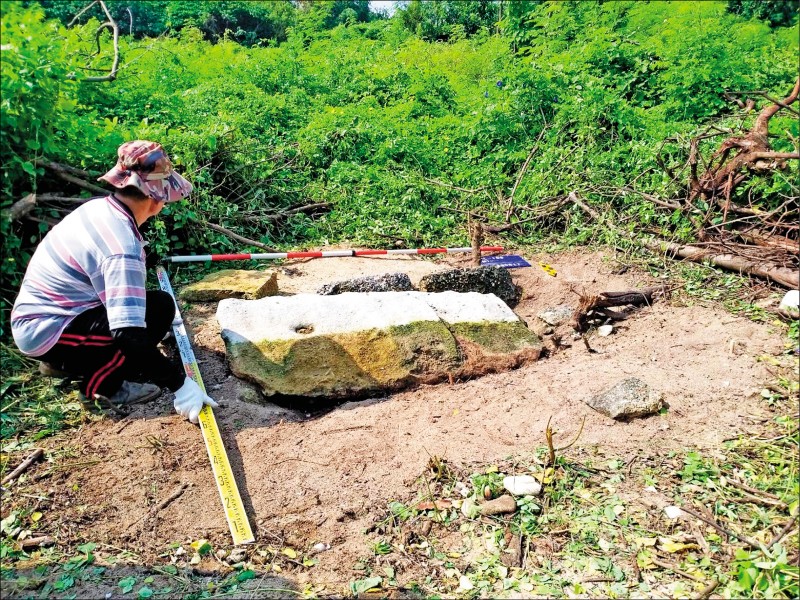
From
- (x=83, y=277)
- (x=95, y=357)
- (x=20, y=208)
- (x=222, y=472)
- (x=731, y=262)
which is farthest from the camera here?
(x=731, y=262)

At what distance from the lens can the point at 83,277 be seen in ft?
9.93

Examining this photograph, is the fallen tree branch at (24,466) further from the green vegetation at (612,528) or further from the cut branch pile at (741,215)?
the cut branch pile at (741,215)

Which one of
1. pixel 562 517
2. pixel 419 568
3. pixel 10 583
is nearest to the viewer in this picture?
pixel 10 583

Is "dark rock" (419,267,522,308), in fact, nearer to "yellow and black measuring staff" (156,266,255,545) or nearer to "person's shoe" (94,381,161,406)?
"yellow and black measuring staff" (156,266,255,545)

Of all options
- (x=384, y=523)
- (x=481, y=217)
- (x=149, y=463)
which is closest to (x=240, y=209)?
(x=481, y=217)

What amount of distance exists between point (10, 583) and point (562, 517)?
209 cm

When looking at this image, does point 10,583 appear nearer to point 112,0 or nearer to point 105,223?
point 105,223

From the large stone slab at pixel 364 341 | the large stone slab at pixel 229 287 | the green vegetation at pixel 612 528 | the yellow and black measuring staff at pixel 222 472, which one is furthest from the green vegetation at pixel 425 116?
the green vegetation at pixel 612 528

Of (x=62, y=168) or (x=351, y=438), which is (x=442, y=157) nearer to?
(x=62, y=168)

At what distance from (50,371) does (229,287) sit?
1.59 metres

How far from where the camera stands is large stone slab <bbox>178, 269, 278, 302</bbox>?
4.60 metres

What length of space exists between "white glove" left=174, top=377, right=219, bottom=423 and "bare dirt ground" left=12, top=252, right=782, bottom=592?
57 millimetres

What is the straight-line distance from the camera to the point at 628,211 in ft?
19.7

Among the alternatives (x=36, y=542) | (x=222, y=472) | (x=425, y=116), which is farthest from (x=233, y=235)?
(x=425, y=116)
